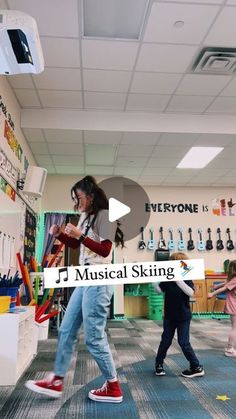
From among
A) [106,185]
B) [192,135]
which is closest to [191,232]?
[106,185]

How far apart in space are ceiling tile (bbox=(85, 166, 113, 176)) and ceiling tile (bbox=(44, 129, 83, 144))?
1.36 metres

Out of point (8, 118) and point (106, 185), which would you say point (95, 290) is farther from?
point (106, 185)

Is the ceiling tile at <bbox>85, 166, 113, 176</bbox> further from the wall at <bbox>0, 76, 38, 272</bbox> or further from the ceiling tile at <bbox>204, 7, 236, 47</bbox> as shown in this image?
the ceiling tile at <bbox>204, 7, 236, 47</bbox>

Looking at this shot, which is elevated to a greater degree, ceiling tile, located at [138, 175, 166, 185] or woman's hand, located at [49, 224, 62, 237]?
ceiling tile, located at [138, 175, 166, 185]

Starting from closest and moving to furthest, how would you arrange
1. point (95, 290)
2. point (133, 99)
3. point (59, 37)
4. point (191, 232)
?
point (95, 290), point (59, 37), point (133, 99), point (191, 232)

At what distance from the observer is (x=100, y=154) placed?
5.84 meters

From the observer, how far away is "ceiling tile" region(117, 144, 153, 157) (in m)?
5.44

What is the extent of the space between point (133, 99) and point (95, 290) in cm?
294

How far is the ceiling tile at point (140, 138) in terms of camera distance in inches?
190

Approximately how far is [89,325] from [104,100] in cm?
307

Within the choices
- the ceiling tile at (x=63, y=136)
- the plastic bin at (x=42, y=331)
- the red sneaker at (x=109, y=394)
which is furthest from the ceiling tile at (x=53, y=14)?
the plastic bin at (x=42, y=331)

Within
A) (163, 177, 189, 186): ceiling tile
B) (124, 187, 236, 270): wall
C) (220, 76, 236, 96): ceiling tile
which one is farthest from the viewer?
(124, 187, 236, 270): wall

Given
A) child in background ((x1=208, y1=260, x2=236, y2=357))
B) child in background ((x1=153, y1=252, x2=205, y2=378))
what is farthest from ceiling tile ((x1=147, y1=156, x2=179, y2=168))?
child in background ((x1=153, y1=252, x2=205, y2=378))

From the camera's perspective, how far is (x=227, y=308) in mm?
3865
